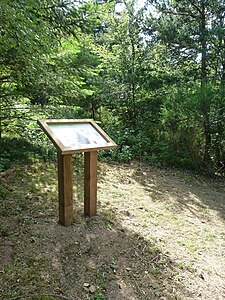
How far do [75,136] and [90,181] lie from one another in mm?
558

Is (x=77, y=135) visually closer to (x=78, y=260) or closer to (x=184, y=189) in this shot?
(x=78, y=260)

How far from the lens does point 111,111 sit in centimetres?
772

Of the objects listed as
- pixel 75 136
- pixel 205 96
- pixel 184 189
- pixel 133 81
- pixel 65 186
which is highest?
pixel 133 81

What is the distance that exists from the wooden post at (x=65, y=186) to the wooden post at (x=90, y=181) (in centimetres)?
25

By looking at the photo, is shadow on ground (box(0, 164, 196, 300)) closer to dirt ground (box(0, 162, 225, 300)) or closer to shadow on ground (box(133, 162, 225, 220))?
dirt ground (box(0, 162, 225, 300))

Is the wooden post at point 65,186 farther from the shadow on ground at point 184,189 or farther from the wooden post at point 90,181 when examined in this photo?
the shadow on ground at point 184,189

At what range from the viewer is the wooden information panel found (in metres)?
2.34

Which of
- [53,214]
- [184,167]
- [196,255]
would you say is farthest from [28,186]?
[184,167]

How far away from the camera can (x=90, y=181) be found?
8.82 feet

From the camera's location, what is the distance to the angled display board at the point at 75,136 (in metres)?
2.29

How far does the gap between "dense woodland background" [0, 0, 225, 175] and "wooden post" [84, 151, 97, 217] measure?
4.08 ft

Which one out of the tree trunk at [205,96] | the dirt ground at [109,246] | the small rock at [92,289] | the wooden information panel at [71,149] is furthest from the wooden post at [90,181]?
the tree trunk at [205,96]

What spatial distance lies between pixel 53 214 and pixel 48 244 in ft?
1.86

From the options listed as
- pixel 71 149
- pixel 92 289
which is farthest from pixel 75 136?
pixel 92 289
